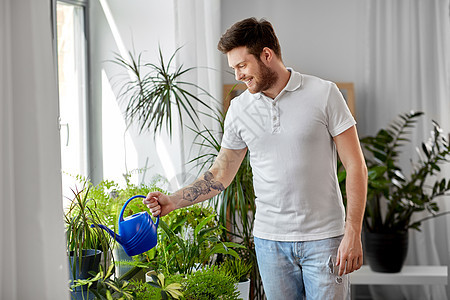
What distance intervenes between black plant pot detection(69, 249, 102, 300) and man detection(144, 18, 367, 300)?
0.85 ft

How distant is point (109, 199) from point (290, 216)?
828 mm

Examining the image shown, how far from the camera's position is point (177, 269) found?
2234 millimetres

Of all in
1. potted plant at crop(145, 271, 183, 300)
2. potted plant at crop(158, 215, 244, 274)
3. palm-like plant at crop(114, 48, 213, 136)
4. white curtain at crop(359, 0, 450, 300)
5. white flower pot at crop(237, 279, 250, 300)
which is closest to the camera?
potted plant at crop(145, 271, 183, 300)

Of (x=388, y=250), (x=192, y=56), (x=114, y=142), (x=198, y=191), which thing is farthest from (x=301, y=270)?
(x=388, y=250)

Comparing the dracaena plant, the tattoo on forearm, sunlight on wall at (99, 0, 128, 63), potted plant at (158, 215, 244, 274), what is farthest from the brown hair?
Result: the dracaena plant

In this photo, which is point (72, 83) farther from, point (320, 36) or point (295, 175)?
point (320, 36)

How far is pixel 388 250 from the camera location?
11.9 ft

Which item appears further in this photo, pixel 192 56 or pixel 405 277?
pixel 405 277

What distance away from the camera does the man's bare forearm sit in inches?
81.3

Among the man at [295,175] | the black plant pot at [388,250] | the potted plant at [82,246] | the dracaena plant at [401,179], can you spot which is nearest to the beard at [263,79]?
the man at [295,175]

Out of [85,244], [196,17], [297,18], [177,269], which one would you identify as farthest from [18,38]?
[297,18]

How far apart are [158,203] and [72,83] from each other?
54.2 inches

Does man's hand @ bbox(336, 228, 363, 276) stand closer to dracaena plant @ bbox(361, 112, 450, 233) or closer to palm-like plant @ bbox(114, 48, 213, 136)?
palm-like plant @ bbox(114, 48, 213, 136)

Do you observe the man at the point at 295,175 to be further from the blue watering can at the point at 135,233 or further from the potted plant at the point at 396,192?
the potted plant at the point at 396,192
